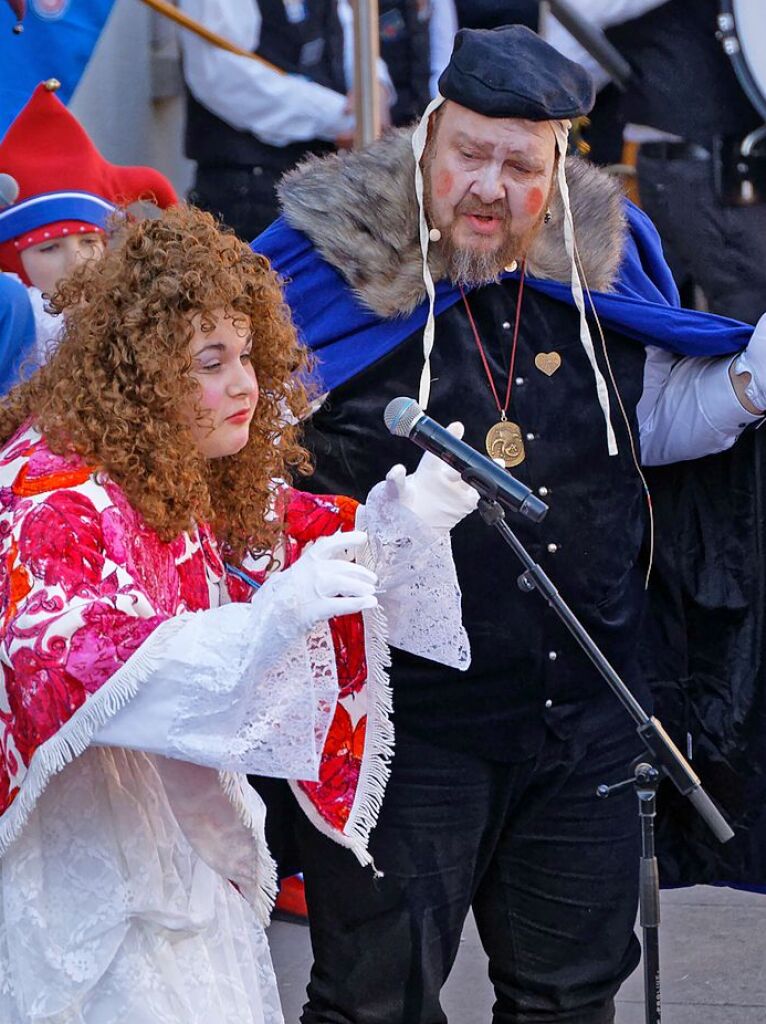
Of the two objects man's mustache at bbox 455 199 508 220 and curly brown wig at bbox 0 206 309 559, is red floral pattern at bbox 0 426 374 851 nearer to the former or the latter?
curly brown wig at bbox 0 206 309 559

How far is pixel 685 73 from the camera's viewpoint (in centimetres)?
563

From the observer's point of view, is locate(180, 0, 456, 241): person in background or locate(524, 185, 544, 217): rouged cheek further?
locate(180, 0, 456, 241): person in background

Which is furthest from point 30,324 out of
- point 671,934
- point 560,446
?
point 671,934

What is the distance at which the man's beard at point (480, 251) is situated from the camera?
A: 3.06m

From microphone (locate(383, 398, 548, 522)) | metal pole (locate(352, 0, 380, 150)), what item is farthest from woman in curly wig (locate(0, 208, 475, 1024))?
metal pole (locate(352, 0, 380, 150))

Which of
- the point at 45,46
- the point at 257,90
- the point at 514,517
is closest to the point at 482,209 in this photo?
the point at 514,517

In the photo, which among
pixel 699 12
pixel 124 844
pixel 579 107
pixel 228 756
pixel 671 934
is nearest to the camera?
pixel 228 756

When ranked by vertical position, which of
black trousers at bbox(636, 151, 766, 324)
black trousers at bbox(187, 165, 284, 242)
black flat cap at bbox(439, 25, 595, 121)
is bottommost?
black trousers at bbox(636, 151, 766, 324)

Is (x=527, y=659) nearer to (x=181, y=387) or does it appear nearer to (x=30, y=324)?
(x=181, y=387)

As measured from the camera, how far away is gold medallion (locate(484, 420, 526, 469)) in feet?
10.1

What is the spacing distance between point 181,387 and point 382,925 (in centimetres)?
110

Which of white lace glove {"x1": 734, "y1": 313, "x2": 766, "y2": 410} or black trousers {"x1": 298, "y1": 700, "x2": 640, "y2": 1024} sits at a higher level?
white lace glove {"x1": 734, "y1": 313, "x2": 766, "y2": 410}

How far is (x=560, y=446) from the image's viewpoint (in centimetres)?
313

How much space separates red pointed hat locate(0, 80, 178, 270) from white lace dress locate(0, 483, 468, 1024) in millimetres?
2125
